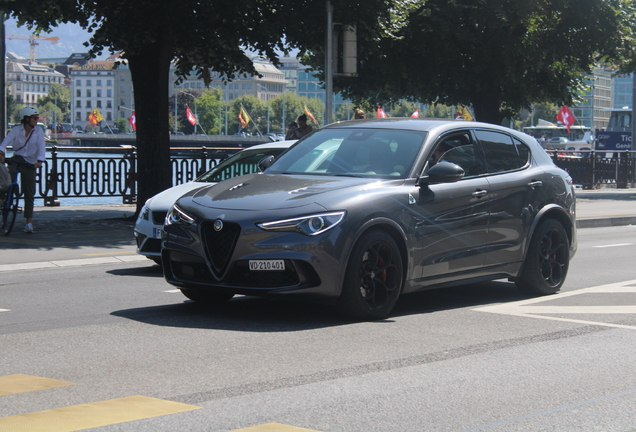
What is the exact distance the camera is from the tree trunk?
666 inches

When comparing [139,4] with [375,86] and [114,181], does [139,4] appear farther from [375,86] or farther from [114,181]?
[375,86]

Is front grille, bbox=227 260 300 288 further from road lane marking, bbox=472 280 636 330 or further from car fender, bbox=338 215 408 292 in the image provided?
road lane marking, bbox=472 280 636 330

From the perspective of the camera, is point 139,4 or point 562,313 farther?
point 139,4

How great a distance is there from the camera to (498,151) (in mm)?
8914

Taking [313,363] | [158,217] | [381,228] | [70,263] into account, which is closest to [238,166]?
[158,217]

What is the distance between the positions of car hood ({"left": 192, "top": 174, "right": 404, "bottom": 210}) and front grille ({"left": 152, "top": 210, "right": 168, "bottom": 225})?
8.41 ft

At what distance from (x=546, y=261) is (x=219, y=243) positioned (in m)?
3.49

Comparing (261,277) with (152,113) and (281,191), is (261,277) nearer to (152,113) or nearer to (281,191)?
(281,191)

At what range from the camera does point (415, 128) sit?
8344 millimetres

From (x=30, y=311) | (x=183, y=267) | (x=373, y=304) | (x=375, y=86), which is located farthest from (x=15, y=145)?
(x=375, y=86)

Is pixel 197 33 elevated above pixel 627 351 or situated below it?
above

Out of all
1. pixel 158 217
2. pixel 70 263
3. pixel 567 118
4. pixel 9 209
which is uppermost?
pixel 567 118

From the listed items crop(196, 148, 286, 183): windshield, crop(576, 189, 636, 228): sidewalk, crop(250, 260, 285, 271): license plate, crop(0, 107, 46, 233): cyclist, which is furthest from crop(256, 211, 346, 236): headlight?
crop(576, 189, 636, 228): sidewalk

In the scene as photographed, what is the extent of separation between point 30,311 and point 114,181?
14.6 meters
